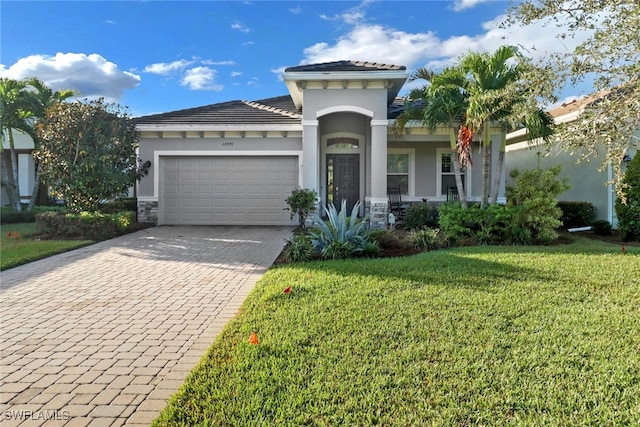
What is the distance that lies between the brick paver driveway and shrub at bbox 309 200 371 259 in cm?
114

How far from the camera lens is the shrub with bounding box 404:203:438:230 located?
12.2 meters

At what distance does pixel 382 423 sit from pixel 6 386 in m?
2.92

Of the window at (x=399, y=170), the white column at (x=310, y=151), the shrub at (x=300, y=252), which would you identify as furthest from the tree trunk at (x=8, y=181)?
the window at (x=399, y=170)

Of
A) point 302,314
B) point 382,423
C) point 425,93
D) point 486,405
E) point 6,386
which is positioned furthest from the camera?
point 425,93

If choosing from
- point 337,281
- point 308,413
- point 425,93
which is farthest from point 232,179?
point 308,413

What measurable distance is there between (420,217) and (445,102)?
13.2 ft

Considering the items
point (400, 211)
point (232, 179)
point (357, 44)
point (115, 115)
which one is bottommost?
point (400, 211)

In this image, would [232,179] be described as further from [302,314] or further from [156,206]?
[302,314]

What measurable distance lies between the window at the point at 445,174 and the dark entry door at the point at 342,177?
293 cm

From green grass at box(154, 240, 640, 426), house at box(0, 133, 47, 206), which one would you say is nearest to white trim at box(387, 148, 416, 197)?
green grass at box(154, 240, 640, 426)

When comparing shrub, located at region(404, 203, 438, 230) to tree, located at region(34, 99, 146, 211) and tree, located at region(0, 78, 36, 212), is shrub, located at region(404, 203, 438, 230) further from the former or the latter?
tree, located at region(0, 78, 36, 212)

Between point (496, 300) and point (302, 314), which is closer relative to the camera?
point (302, 314)

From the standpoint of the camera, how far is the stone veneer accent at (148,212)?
44.3 ft

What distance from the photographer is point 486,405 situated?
2656 mm
